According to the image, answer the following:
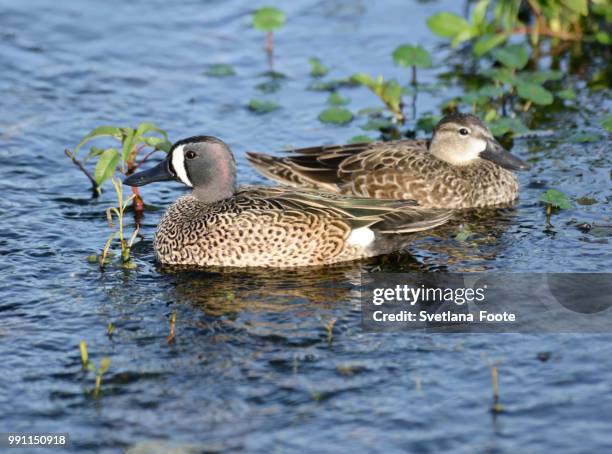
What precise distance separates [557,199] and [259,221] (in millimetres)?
2675

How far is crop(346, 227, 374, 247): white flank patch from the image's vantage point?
29.0 feet

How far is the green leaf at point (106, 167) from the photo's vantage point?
29.8 ft

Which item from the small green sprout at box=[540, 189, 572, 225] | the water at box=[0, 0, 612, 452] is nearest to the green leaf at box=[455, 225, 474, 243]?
the water at box=[0, 0, 612, 452]

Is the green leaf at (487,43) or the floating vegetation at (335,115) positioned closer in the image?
the floating vegetation at (335,115)

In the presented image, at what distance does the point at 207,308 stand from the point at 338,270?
125 centimetres

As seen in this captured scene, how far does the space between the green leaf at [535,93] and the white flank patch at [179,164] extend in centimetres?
419

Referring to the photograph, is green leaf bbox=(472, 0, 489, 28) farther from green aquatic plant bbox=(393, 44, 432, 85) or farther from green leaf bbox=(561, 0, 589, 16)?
green leaf bbox=(561, 0, 589, 16)

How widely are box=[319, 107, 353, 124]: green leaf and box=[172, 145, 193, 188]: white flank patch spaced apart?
308 cm

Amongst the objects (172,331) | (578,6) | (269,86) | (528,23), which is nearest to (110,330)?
(172,331)

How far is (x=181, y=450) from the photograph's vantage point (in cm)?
612

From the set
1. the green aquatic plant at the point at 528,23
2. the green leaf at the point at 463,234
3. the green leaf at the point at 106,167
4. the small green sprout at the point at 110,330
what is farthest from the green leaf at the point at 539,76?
the small green sprout at the point at 110,330

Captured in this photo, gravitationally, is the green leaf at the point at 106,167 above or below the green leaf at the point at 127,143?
below

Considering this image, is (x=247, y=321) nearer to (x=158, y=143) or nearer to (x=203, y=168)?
(x=203, y=168)

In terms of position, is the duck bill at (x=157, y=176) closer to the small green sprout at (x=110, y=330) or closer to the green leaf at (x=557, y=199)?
the small green sprout at (x=110, y=330)
